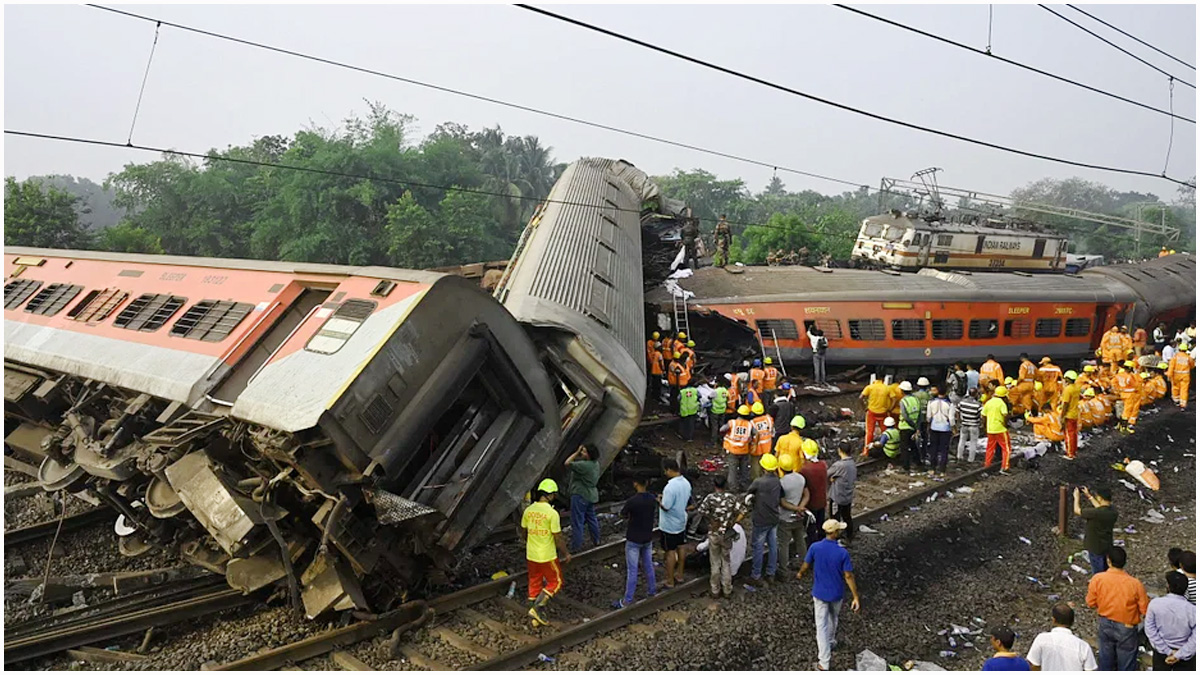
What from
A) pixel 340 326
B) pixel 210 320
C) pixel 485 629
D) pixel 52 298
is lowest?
pixel 485 629

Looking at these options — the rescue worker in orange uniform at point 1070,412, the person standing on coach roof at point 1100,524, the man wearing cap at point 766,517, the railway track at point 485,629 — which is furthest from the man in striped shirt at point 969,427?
the railway track at point 485,629

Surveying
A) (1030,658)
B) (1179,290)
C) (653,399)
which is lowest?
(653,399)

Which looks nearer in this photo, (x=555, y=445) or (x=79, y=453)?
(x=79, y=453)

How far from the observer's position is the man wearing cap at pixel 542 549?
21.9ft

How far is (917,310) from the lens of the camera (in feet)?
57.4

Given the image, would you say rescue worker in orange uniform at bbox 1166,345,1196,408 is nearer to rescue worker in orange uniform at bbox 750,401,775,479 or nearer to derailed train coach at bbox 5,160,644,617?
rescue worker in orange uniform at bbox 750,401,775,479

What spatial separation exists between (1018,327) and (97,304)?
18433mm

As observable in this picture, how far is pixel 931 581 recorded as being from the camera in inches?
313

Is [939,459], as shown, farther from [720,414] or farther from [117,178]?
[117,178]

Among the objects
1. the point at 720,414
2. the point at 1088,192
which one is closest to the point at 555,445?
the point at 720,414

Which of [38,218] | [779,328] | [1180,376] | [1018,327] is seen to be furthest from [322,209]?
[1180,376]

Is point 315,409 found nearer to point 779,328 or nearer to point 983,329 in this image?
point 779,328

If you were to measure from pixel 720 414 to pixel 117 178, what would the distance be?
3423cm

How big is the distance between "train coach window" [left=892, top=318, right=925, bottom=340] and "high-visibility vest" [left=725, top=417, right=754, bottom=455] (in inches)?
347
